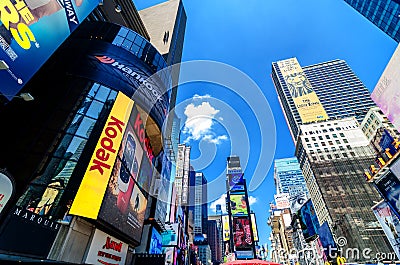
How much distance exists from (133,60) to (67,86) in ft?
19.6

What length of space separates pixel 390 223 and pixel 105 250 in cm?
2620

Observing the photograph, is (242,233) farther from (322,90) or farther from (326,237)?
(322,90)

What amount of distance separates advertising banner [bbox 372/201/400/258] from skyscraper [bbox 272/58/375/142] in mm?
91076

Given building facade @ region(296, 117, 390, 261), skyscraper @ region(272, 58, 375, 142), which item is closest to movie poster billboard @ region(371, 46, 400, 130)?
building facade @ region(296, 117, 390, 261)

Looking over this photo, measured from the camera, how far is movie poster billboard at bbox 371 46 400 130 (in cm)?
1588

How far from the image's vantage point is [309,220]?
139 ft

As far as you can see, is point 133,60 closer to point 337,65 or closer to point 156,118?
point 156,118

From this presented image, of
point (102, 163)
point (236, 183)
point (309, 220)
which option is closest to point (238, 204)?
point (236, 183)

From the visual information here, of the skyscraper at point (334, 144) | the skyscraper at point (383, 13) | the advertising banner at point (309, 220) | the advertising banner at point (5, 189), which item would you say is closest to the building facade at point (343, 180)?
the skyscraper at point (334, 144)

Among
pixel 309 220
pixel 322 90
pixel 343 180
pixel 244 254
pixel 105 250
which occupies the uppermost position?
pixel 322 90

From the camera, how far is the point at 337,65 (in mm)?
139250

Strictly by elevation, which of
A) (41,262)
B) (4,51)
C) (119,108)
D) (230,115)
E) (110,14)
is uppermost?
(110,14)

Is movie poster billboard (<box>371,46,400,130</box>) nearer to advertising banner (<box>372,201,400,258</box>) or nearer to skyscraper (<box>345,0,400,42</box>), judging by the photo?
advertising banner (<box>372,201,400,258</box>)

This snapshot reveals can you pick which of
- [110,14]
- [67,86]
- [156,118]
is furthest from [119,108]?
[110,14]
